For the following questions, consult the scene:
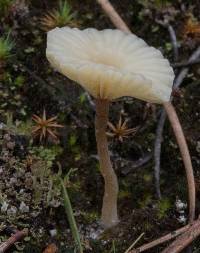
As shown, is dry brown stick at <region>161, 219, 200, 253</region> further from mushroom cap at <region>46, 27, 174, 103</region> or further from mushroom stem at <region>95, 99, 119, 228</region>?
mushroom cap at <region>46, 27, 174, 103</region>

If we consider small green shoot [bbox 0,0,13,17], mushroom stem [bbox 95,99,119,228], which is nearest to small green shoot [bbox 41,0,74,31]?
small green shoot [bbox 0,0,13,17]

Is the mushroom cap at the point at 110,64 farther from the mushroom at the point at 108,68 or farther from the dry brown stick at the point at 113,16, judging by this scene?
the dry brown stick at the point at 113,16

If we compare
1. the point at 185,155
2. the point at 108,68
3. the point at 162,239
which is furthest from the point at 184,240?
the point at 108,68

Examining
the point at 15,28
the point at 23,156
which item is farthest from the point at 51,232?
the point at 15,28

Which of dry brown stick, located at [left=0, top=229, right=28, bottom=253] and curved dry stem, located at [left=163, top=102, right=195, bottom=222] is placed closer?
dry brown stick, located at [left=0, top=229, right=28, bottom=253]

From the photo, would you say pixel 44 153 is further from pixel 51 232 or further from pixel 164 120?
pixel 164 120

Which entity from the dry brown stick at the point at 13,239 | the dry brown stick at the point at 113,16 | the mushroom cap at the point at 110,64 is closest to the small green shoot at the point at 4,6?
the dry brown stick at the point at 113,16
